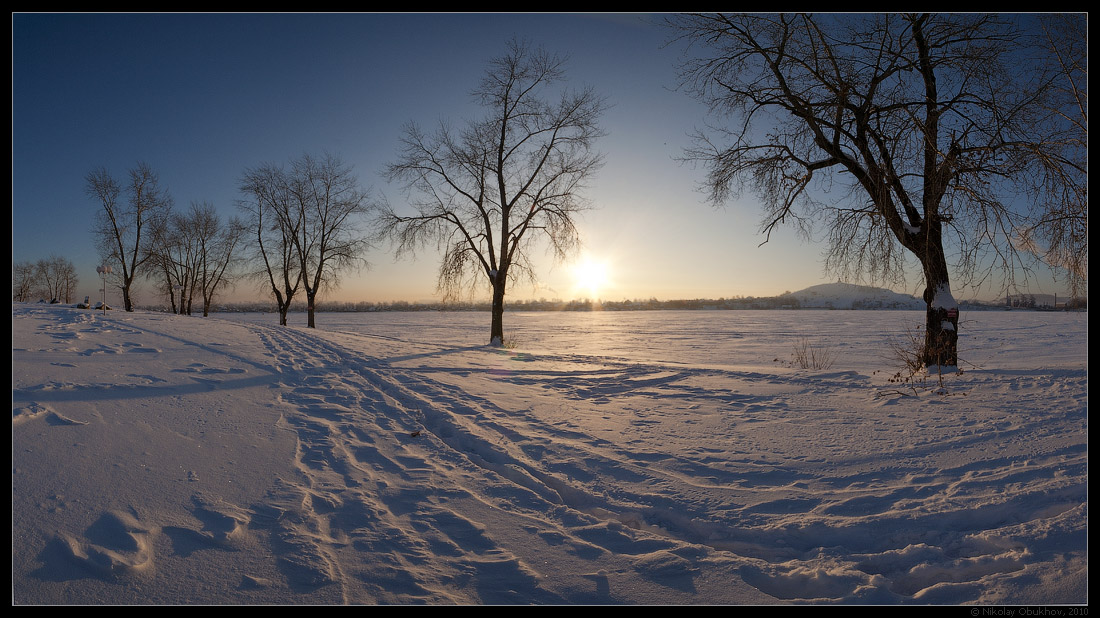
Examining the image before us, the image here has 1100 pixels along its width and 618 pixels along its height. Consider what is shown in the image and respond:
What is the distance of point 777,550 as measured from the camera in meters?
2.71

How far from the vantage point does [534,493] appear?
3426 mm

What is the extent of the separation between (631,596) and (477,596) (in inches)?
30.4

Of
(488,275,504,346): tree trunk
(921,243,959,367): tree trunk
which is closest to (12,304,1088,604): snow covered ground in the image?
(921,243,959,367): tree trunk

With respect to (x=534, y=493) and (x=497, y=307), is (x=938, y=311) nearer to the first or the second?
(x=534, y=493)

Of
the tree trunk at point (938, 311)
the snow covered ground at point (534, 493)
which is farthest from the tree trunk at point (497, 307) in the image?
the tree trunk at point (938, 311)

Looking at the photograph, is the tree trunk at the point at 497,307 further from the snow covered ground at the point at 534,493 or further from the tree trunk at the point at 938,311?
the tree trunk at the point at 938,311

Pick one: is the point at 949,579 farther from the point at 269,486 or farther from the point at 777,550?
the point at 269,486

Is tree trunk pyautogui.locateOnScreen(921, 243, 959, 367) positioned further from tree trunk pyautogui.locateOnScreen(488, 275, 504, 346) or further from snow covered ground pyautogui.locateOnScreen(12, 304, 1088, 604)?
Result: tree trunk pyautogui.locateOnScreen(488, 275, 504, 346)

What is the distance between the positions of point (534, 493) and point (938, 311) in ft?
27.4

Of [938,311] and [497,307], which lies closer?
[938,311]

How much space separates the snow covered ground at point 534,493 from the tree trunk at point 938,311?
1182mm

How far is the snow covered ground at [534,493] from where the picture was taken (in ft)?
7.41

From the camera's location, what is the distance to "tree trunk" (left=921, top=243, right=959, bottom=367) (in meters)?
7.61

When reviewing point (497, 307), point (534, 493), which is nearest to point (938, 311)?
point (534, 493)
